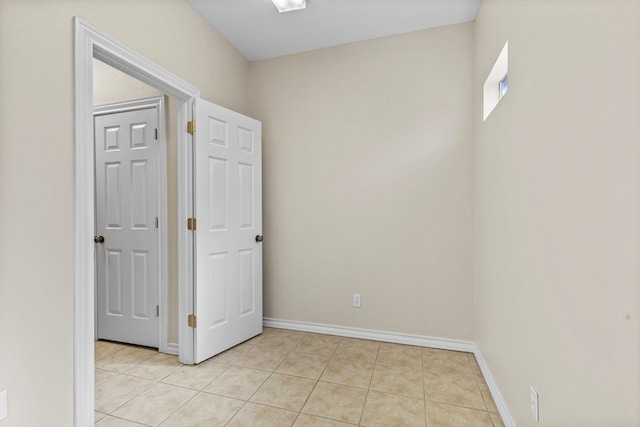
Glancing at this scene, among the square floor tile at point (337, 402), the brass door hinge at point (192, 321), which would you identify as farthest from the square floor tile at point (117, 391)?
the square floor tile at point (337, 402)

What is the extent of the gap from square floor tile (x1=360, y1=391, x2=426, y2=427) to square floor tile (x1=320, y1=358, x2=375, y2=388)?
17cm

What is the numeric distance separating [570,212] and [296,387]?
185 centimetres

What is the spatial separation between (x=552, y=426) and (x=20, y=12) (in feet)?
9.03

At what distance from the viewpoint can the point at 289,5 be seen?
2.37 meters

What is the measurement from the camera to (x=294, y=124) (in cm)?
314

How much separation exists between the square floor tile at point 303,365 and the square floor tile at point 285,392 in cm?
7

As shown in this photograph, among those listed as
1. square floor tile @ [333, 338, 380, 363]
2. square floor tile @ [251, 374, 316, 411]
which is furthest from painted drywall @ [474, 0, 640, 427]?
square floor tile @ [251, 374, 316, 411]

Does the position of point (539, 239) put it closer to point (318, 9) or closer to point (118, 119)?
point (318, 9)

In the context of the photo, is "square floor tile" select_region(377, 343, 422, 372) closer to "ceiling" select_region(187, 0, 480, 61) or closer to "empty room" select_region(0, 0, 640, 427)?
"empty room" select_region(0, 0, 640, 427)

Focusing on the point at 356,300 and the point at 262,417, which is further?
the point at 356,300

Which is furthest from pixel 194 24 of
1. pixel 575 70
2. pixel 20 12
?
pixel 575 70

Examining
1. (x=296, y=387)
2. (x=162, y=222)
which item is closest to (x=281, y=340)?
(x=296, y=387)

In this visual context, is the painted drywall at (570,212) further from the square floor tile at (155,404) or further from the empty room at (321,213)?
the square floor tile at (155,404)

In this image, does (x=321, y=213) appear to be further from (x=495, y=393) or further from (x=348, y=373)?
(x=495, y=393)
